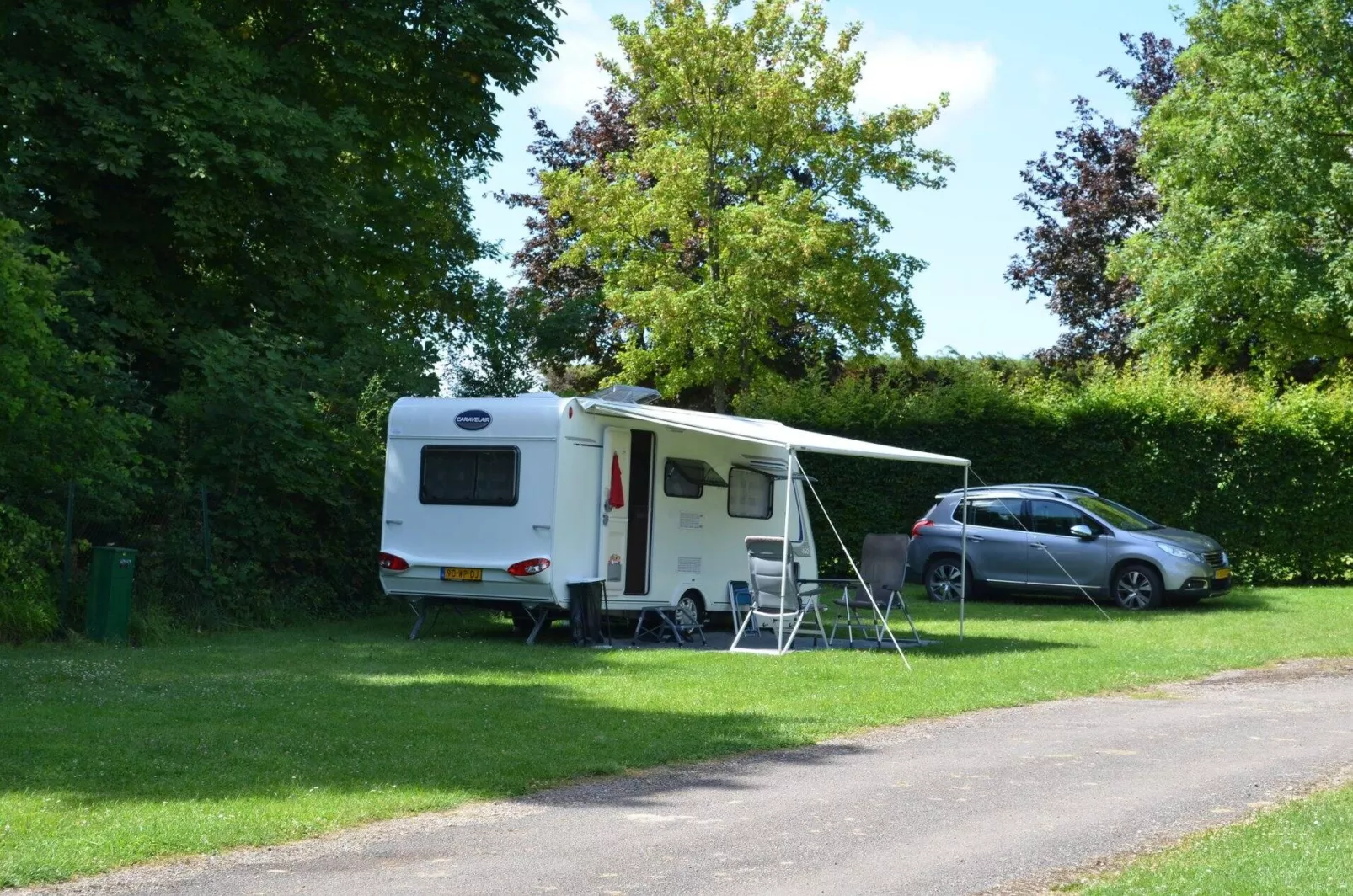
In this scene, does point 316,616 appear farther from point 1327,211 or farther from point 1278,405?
point 1327,211

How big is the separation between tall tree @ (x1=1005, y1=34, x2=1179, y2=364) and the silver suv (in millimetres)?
17576

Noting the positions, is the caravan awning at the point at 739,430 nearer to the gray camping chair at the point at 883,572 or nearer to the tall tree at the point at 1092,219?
the gray camping chair at the point at 883,572

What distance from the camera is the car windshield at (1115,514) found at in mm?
20297

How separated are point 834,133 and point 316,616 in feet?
52.7

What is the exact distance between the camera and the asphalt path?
5.89 m

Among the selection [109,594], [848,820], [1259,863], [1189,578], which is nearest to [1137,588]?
[1189,578]

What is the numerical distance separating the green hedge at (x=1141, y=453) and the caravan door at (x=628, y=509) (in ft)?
25.6

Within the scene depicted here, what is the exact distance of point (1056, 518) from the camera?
67.4 feet

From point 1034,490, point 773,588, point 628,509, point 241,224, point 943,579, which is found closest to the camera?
point 773,588

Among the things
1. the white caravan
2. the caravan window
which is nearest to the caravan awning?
the white caravan

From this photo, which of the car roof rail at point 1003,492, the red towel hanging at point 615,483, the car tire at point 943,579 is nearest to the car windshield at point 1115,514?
the car roof rail at point 1003,492

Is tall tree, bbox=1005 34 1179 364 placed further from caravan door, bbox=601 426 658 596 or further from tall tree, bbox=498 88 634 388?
caravan door, bbox=601 426 658 596

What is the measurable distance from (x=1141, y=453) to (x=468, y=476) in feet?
39.1

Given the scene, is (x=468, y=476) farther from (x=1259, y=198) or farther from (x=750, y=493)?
(x=1259, y=198)
